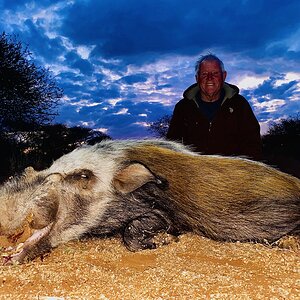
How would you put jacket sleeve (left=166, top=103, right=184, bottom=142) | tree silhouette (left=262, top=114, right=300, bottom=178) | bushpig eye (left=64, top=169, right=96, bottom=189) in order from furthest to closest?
1. tree silhouette (left=262, top=114, right=300, bottom=178)
2. jacket sleeve (left=166, top=103, right=184, bottom=142)
3. bushpig eye (left=64, top=169, right=96, bottom=189)

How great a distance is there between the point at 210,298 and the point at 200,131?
3040 millimetres

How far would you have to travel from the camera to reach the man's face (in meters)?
5.23

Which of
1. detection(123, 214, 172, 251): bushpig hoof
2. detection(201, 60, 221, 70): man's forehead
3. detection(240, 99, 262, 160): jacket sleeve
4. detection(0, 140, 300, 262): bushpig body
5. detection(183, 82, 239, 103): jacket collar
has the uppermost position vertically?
detection(201, 60, 221, 70): man's forehead

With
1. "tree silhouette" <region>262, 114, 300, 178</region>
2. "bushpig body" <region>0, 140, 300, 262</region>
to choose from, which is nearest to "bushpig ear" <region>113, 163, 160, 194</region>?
"bushpig body" <region>0, 140, 300, 262</region>

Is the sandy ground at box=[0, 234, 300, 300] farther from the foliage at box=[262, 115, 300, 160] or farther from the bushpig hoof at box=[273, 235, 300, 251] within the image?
the foliage at box=[262, 115, 300, 160]

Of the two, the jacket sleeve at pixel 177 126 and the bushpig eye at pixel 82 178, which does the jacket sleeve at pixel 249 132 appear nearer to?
the jacket sleeve at pixel 177 126

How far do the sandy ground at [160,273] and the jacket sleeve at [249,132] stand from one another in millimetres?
1903

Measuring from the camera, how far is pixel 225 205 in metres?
3.70

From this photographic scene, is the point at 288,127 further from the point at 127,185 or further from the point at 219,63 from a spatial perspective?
the point at 127,185

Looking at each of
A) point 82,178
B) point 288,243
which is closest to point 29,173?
point 82,178

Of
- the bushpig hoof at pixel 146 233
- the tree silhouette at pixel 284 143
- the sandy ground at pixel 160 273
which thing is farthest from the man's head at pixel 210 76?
the tree silhouette at pixel 284 143

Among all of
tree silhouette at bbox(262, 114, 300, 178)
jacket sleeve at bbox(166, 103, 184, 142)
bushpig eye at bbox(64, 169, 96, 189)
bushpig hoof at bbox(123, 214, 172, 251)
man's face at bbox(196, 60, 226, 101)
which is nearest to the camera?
bushpig hoof at bbox(123, 214, 172, 251)

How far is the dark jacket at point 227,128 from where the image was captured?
5.27m

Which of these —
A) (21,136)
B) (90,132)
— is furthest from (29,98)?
(90,132)
